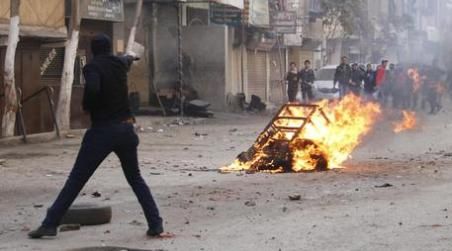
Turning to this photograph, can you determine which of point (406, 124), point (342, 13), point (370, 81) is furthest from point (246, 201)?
point (342, 13)

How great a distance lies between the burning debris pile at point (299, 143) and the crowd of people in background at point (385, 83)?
637 inches

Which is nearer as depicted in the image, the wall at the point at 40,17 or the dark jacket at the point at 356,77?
the wall at the point at 40,17

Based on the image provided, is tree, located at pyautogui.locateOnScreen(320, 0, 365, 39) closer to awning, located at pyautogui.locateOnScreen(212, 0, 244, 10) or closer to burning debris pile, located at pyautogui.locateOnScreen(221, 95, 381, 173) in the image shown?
awning, located at pyautogui.locateOnScreen(212, 0, 244, 10)

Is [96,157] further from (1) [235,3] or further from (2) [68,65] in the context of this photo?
(1) [235,3]

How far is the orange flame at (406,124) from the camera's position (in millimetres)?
22784

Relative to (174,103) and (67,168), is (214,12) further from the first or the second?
(67,168)

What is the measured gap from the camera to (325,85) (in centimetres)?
3362

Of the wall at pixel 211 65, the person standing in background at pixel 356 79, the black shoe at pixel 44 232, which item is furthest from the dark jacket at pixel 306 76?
the black shoe at pixel 44 232

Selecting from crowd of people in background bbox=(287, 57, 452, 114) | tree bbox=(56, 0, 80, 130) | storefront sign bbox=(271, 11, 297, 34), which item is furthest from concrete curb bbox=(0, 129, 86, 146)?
storefront sign bbox=(271, 11, 297, 34)

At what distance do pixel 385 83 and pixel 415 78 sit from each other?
45.0 inches

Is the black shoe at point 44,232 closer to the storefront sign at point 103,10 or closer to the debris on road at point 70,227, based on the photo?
the debris on road at point 70,227

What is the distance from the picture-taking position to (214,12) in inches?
1281

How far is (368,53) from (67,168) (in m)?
48.1

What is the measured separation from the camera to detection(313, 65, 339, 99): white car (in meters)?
32.0
